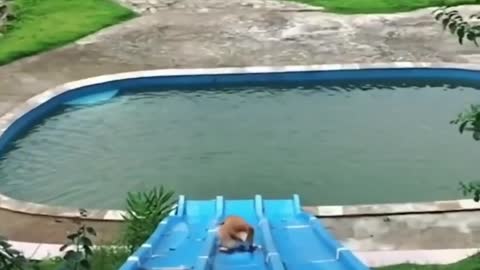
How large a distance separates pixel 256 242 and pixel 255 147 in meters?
3.70

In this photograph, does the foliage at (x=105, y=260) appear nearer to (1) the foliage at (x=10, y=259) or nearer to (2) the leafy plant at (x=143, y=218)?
(2) the leafy plant at (x=143, y=218)

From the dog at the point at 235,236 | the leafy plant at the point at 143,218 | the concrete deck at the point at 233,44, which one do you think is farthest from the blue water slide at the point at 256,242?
the concrete deck at the point at 233,44

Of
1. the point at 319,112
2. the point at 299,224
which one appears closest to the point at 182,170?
the point at 319,112

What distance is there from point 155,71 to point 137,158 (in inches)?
73.5

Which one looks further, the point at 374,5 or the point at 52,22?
the point at 374,5

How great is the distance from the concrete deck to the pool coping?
0.56ft

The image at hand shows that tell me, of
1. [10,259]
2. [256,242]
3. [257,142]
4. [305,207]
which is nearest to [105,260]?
[256,242]

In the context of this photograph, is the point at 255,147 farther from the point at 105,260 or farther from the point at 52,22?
the point at 52,22

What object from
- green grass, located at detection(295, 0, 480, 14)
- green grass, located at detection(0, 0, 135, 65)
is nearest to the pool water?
green grass, located at detection(0, 0, 135, 65)

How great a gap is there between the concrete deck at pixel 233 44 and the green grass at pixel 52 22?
183mm

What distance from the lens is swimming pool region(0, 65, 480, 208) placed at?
23.5 feet

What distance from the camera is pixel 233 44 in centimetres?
1022

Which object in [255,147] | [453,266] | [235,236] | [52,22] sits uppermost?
[52,22]

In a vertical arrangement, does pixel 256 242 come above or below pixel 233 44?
below
